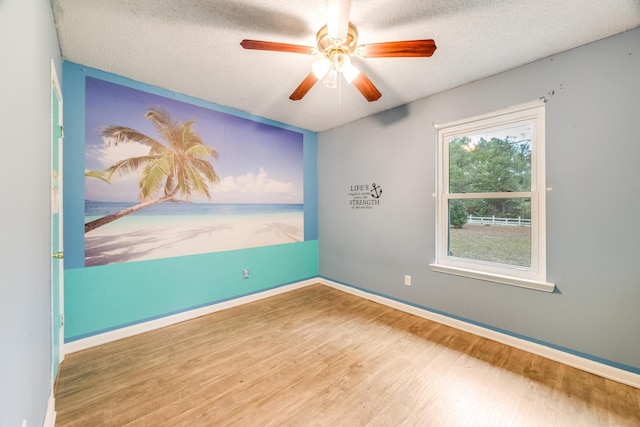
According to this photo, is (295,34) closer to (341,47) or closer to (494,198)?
(341,47)

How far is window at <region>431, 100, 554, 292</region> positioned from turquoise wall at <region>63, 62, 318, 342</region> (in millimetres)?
2305

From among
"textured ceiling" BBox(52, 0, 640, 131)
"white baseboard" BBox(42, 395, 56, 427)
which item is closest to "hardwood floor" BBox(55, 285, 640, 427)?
"white baseboard" BBox(42, 395, 56, 427)

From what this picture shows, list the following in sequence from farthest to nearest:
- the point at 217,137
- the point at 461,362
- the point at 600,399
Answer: the point at 217,137 → the point at 461,362 → the point at 600,399

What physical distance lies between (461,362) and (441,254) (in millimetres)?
1079

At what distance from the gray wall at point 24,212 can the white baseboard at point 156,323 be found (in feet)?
2.89

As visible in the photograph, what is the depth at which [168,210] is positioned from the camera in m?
2.66

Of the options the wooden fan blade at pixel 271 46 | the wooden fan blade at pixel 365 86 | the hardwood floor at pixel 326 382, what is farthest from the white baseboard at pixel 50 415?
the wooden fan blade at pixel 365 86

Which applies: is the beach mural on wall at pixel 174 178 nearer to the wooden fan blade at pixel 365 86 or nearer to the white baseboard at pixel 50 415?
the white baseboard at pixel 50 415

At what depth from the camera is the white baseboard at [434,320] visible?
1813 millimetres

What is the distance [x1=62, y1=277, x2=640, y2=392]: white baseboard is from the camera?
1813mm

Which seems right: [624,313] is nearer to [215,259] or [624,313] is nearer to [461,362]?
[461,362]

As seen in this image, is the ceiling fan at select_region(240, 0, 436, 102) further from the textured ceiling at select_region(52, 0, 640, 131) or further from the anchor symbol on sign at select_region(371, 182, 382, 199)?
the anchor symbol on sign at select_region(371, 182, 382, 199)

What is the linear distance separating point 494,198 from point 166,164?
3.40 metres

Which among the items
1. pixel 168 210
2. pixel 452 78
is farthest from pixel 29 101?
pixel 452 78
